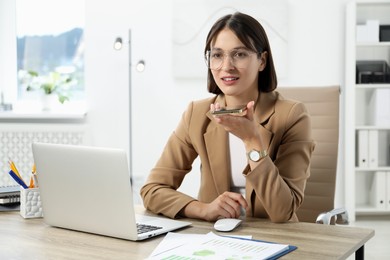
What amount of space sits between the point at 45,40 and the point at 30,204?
357 cm

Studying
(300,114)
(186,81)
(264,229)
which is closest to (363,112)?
(186,81)

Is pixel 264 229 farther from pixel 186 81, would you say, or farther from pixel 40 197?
pixel 186 81

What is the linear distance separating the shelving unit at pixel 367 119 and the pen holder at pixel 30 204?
315 centimetres

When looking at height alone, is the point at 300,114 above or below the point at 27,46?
below

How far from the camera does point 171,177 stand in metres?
2.03

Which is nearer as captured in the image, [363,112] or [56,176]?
[56,176]

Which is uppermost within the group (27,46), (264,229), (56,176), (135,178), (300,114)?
(27,46)

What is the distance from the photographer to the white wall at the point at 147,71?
4.73m

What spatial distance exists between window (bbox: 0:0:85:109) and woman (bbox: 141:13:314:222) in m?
3.27

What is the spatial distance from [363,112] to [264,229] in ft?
10.8

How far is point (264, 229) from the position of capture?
5.51 feet

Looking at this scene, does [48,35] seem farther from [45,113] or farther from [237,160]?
[237,160]

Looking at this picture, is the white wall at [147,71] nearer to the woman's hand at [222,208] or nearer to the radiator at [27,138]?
the radiator at [27,138]

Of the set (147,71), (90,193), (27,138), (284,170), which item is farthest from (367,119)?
(90,193)
